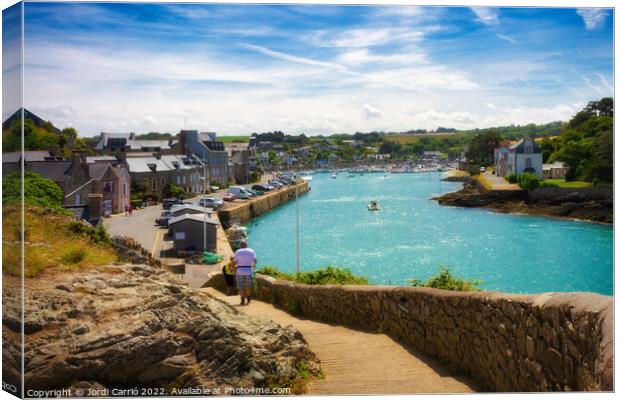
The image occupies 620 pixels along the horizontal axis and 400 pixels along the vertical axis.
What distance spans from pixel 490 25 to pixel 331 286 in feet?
10.2

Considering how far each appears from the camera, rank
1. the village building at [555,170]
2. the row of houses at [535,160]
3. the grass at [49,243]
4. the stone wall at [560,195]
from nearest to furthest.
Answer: the grass at [49,243] → the row of houses at [535,160] → the village building at [555,170] → the stone wall at [560,195]

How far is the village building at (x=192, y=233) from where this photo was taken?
8977mm

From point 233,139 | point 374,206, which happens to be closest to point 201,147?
point 233,139

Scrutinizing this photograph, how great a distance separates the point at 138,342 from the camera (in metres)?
4.36

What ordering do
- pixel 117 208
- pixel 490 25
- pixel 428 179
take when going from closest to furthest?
pixel 490 25 < pixel 117 208 < pixel 428 179

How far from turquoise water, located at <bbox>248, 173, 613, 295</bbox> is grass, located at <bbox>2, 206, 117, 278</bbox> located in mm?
12138

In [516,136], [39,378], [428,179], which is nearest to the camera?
[39,378]

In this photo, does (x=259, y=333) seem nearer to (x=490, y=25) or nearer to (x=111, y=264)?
(x=111, y=264)

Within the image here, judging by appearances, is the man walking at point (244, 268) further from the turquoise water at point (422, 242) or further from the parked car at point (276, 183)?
the turquoise water at point (422, 242)

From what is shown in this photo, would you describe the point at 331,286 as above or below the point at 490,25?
below

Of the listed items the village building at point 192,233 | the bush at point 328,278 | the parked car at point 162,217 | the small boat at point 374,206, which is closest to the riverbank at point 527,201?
the bush at point 328,278

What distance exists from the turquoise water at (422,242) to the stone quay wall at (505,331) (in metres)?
10.8

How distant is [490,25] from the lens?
5965mm

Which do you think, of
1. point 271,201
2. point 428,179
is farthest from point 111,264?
point 428,179
